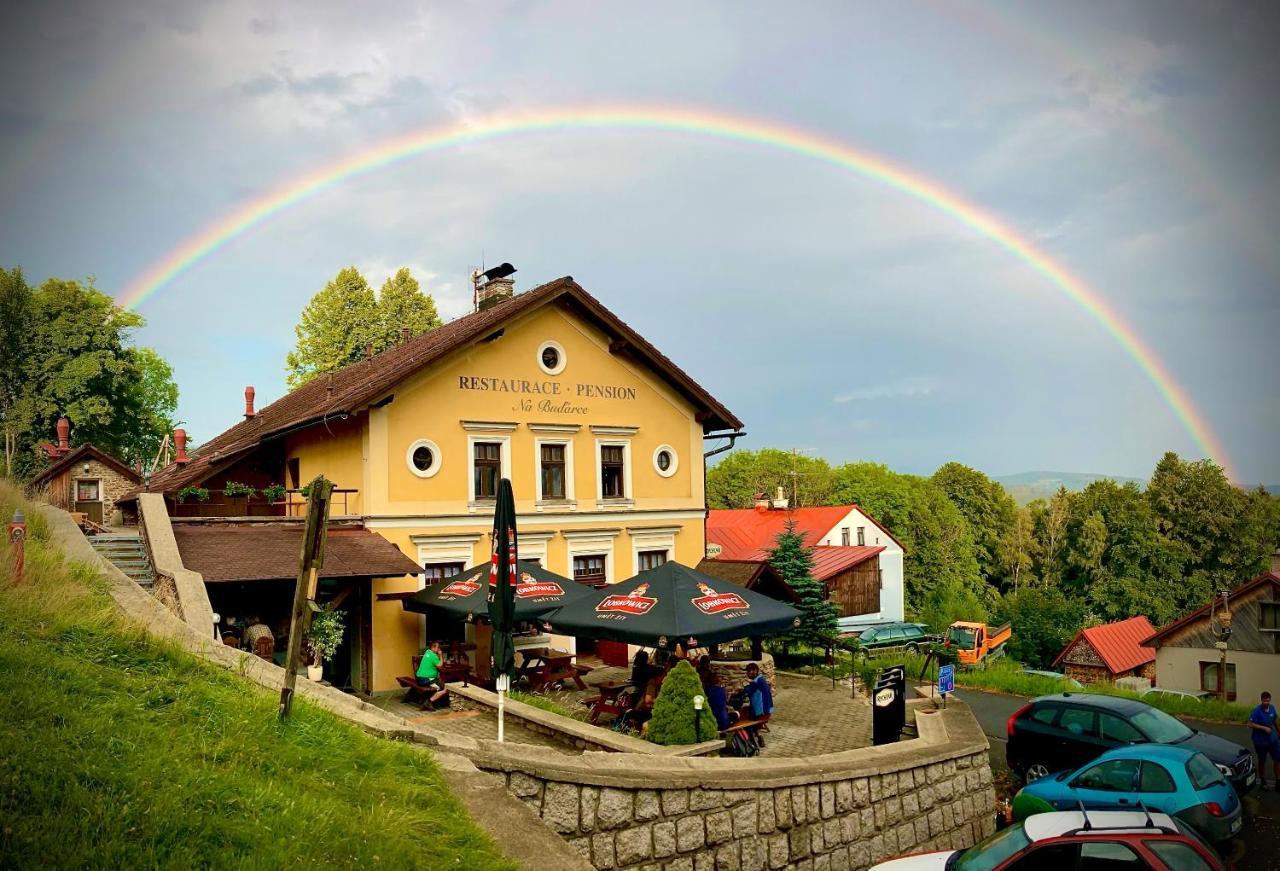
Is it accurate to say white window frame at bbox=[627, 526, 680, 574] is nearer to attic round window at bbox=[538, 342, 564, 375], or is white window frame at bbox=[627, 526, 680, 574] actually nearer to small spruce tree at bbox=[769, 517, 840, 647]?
small spruce tree at bbox=[769, 517, 840, 647]

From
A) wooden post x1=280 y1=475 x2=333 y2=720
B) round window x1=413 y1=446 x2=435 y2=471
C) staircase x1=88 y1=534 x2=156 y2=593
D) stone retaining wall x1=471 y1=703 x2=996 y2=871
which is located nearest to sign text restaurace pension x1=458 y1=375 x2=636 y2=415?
round window x1=413 y1=446 x2=435 y2=471

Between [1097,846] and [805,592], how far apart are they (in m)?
18.6

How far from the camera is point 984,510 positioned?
7788cm

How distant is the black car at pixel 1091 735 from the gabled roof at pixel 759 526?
110 feet

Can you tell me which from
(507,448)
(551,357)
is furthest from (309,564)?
(551,357)

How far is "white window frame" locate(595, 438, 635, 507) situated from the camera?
2322 centimetres

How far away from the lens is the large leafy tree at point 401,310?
1869 inches

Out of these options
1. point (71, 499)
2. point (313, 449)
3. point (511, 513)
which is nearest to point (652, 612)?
point (511, 513)

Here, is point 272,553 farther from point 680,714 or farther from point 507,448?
point 680,714

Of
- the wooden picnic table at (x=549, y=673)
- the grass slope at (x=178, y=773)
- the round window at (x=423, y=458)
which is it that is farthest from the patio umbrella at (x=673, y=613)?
the round window at (x=423, y=458)

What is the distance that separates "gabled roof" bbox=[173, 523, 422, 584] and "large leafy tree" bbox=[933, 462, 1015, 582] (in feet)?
221

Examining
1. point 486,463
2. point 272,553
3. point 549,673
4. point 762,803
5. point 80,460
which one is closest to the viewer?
point 762,803

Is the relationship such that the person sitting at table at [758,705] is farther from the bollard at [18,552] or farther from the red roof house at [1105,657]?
the red roof house at [1105,657]

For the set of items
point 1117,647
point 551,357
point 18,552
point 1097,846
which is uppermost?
point 551,357
